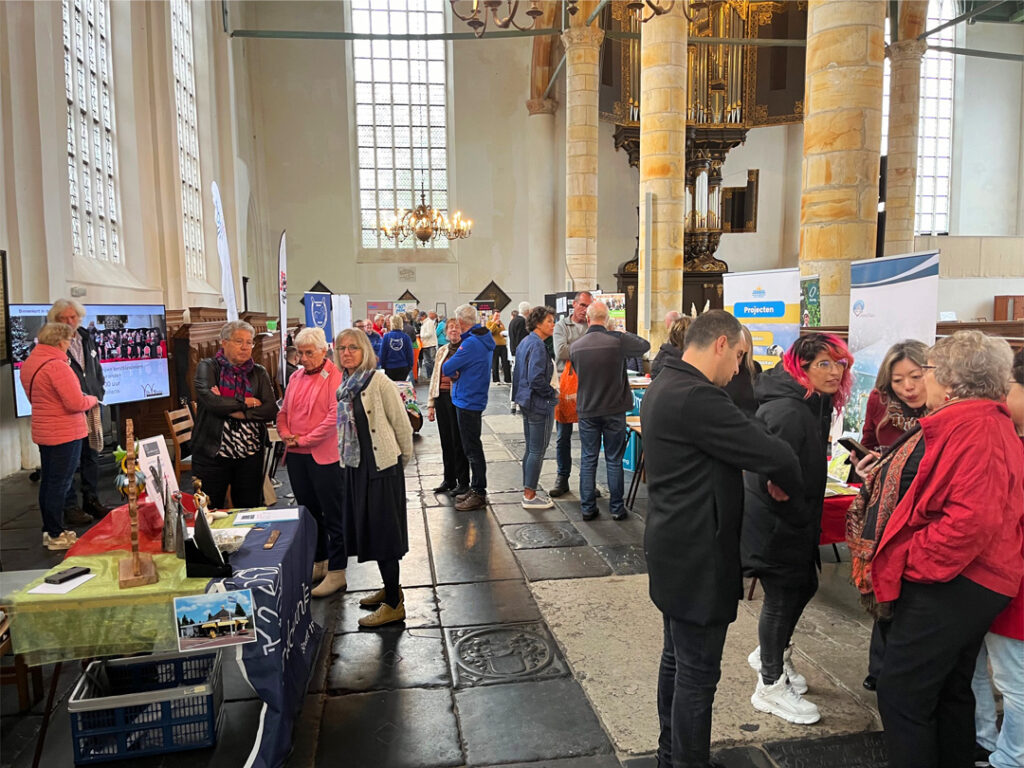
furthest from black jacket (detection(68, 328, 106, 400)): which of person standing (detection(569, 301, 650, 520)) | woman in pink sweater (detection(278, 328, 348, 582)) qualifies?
person standing (detection(569, 301, 650, 520))

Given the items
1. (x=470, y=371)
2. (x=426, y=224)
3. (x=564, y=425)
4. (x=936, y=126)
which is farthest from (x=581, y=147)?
(x=936, y=126)

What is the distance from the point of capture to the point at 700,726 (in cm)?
218

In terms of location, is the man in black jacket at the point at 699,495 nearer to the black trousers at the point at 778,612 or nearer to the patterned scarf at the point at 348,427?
the black trousers at the point at 778,612

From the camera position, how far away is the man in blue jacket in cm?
549

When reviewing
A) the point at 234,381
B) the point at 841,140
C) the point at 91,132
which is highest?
the point at 91,132

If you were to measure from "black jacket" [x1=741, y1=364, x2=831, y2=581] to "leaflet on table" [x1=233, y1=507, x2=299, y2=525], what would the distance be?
1924 millimetres

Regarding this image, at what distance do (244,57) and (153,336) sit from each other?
13.9 m

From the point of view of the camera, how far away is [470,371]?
5.49 m

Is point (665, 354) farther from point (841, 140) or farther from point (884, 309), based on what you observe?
point (841, 140)

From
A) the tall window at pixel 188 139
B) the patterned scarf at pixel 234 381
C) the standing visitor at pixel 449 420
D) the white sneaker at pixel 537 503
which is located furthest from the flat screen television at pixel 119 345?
the tall window at pixel 188 139

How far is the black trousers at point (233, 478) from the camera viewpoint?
158 inches

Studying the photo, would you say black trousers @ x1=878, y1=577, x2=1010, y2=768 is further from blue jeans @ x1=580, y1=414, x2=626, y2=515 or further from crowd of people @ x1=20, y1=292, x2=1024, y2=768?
blue jeans @ x1=580, y1=414, x2=626, y2=515

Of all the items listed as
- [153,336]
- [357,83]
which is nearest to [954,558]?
[153,336]

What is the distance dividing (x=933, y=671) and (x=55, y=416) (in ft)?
16.7
